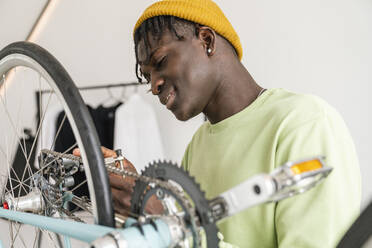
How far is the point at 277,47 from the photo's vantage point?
134cm

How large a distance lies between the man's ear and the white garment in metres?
0.86

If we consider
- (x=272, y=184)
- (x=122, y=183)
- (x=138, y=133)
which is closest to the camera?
(x=272, y=184)

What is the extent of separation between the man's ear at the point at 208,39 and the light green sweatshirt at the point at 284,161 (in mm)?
133

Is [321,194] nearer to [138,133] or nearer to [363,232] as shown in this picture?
[363,232]

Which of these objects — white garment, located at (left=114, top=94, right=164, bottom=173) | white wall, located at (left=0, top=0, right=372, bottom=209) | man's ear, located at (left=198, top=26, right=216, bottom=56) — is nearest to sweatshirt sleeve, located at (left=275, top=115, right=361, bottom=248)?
man's ear, located at (left=198, top=26, right=216, bottom=56)

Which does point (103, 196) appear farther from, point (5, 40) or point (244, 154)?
point (5, 40)

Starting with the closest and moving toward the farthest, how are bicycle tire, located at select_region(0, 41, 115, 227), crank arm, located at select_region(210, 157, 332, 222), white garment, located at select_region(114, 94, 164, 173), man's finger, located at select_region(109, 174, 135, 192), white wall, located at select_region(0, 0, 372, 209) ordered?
crank arm, located at select_region(210, 157, 332, 222)
bicycle tire, located at select_region(0, 41, 115, 227)
man's finger, located at select_region(109, 174, 135, 192)
white wall, located at select_region(0, 0, 372, 209)
white garment, located at select_region(114, 94, 164, 173)

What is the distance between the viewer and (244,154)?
58cm

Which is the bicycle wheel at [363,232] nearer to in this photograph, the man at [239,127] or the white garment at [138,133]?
the man at [239,127]

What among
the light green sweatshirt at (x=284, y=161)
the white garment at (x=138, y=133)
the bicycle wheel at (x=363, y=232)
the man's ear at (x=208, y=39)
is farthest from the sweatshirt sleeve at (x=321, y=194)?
the white garment at (x=138, y=133)

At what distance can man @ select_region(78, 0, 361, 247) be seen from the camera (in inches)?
17.7

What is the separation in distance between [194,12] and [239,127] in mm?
234

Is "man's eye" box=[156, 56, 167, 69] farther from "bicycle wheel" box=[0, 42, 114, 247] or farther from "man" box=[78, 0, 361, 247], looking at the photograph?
"bicycle wheel" box=[0, 42, 114, 247]

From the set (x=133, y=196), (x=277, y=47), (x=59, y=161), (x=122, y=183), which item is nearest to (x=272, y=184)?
(x=133, y=196)
